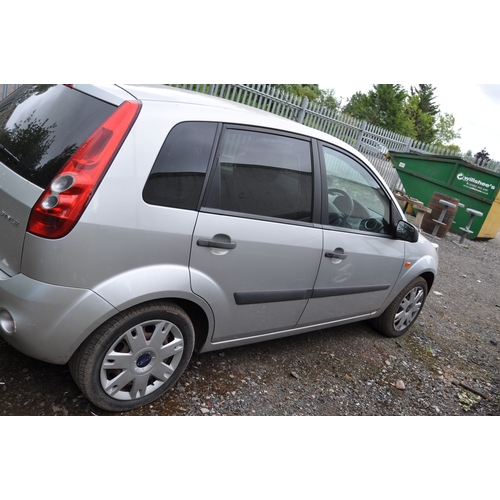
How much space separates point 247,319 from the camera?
2764 millimetres

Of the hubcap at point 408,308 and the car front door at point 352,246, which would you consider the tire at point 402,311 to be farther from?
the car front door at point 352,246

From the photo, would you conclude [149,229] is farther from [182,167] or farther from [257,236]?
[257,236]

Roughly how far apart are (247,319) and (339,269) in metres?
0.80

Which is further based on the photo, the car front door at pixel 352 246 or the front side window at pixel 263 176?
the car front door at pixel 352 246

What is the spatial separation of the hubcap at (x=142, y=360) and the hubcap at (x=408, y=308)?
7.98 ft

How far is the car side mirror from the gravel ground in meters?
1.06

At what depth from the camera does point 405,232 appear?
11.7 ft

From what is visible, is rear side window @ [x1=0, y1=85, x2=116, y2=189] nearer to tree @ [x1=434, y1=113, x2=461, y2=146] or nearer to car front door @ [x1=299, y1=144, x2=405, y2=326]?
car front door @ [x1=299, y1=144, x2=405, y2=326]

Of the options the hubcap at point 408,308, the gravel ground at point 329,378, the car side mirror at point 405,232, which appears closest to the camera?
the gravel ground at point 329,378

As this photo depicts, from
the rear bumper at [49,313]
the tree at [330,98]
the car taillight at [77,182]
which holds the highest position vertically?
the tree at [330,98]

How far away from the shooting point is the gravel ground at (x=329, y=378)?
98.2 inches

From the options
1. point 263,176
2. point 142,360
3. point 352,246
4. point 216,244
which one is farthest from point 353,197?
point 142,360

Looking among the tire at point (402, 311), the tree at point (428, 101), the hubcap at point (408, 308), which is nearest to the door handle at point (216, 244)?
the tire at point (402, 311)

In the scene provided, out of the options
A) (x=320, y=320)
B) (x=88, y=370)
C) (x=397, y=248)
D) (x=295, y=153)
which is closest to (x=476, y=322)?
(x=397, y=248)
